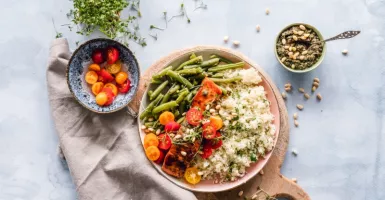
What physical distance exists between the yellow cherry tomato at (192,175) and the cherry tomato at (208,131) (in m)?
0.46

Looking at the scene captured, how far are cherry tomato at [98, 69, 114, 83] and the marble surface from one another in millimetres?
494

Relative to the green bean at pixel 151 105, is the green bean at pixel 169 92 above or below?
above

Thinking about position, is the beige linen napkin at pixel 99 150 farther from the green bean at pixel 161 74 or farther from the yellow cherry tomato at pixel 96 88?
the green bean at pixel 161 74

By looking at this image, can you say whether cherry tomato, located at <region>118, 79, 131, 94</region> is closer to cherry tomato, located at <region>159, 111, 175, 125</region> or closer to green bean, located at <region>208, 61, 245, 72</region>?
cherry tomato, located at <region>159, 111, 175, 125</region>

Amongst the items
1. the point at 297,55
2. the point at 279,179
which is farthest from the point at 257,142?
the point at 297,55

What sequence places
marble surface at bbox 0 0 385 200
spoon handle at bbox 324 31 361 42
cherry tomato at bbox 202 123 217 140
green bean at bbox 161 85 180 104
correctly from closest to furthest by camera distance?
cherry tomato at bbox 202 123 217 140 < green bean at bbox 161 85 180 104 < spoon handle at bbox 324 31 361 42 < marble surface at bbox 0 0 385 200

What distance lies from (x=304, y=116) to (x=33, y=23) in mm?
3384

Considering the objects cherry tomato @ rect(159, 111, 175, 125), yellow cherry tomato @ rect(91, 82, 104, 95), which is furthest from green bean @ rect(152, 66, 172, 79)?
yellow cherry tomato @ rect(91, 82, 104, 95)

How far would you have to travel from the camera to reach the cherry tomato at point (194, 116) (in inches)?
189

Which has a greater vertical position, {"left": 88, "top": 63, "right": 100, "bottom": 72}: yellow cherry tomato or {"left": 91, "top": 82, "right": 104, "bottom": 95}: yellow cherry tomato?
{"left": 88, "top": 63, "right": 100, "bottom": 72}: yellow cherry tomato

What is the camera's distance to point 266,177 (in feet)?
17.1

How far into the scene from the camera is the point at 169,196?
195 inches

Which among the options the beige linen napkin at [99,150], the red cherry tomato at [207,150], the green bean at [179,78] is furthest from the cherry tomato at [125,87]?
the red cherry tomato at [207,150]

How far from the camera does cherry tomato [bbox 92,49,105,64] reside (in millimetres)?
5039
